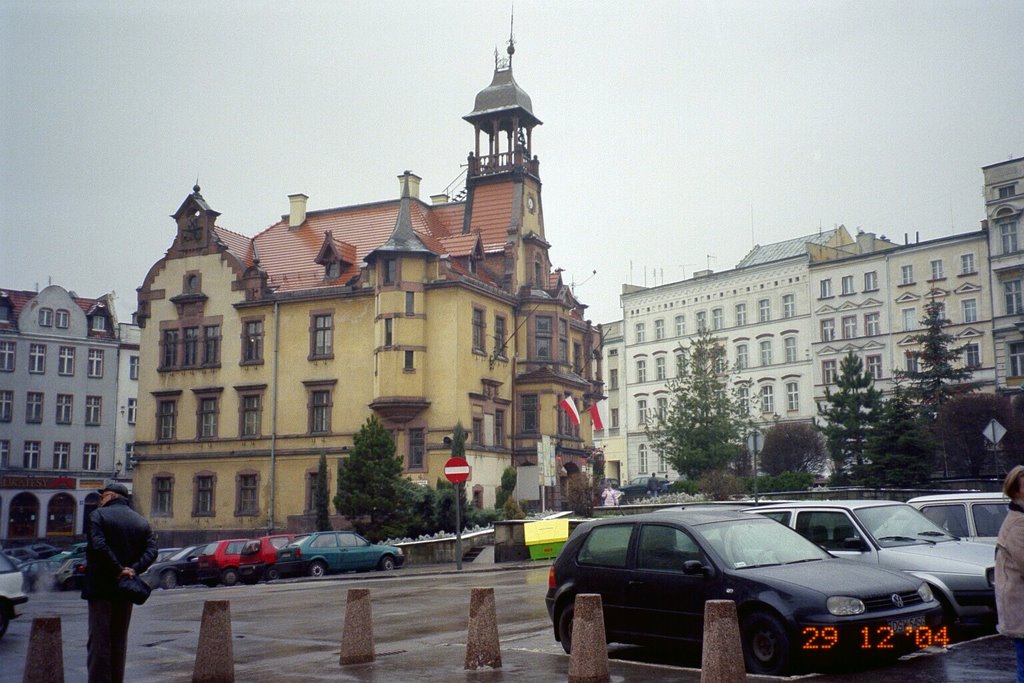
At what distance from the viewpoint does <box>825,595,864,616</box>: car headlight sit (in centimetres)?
971

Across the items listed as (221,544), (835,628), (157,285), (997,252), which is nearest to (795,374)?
(997,252)

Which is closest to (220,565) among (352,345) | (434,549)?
(434,549)

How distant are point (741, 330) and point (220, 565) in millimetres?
53570

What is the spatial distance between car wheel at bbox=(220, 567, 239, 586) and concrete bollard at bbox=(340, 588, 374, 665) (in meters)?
22.6

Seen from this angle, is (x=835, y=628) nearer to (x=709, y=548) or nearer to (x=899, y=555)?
(x=709, y=548)

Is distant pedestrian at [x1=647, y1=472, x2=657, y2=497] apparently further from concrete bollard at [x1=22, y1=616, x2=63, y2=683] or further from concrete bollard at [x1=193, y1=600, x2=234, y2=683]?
concrete bollard at [x1=22, y1=616, x2=63, y2=683]

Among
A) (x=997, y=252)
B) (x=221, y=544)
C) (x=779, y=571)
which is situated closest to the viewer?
(x=779, y=571)

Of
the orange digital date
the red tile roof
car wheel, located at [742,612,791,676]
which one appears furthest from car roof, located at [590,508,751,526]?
the red tile roof

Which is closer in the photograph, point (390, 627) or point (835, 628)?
point (835, 628)

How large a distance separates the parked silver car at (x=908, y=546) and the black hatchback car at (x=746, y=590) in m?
1.71

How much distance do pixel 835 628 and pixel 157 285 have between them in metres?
51.7

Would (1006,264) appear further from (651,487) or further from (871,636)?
(871,636)

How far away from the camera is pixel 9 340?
6619cm

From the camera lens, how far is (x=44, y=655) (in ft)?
32.0
